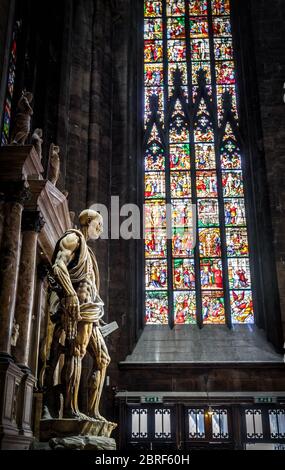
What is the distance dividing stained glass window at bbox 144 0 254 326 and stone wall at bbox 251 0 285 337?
126 cm

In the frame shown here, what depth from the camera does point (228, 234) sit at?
1744 cm

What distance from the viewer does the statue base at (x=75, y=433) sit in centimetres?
582

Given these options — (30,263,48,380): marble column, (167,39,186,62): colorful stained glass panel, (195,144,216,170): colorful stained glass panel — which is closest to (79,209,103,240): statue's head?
(30,263,48,380): marble column

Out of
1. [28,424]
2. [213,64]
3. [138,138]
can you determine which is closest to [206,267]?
[138,138]

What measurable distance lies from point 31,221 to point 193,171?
385 inches

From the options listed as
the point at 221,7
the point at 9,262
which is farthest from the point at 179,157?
the point at 9,262

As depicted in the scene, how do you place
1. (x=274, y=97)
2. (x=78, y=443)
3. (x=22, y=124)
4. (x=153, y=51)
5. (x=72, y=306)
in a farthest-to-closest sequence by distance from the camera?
(x=153, y=51) < (x=274, y=97) < (x=22, y=124) < (x=72, y=306) < (x=78, y=443)

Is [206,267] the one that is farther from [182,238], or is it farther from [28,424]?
[28,424]

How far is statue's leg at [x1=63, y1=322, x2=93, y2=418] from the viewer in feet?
20.8

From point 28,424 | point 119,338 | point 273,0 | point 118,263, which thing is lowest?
point 28,424

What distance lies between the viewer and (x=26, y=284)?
28.2 feet

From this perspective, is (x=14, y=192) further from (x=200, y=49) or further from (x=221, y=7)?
(x=221, y=7)

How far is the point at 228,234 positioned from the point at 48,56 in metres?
7.12

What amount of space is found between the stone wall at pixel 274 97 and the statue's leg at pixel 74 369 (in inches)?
384
